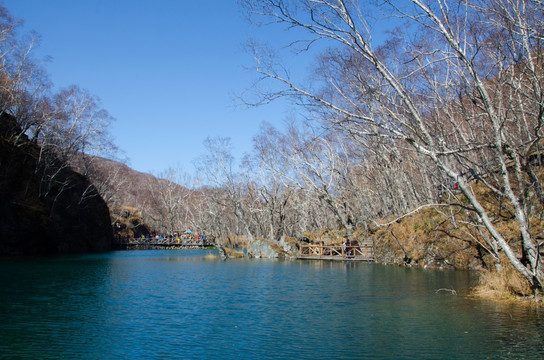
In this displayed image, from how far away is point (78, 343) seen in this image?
909 cm

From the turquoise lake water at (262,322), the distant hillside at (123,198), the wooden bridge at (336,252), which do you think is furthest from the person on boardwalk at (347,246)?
the distant hillside at (123,198)

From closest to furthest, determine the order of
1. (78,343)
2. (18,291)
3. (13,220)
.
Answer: (78,343) < (18,291) < (13,220)

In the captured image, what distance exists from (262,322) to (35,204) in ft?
111

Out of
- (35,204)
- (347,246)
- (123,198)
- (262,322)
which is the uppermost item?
(123,198)

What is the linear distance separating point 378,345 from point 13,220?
34399 mm

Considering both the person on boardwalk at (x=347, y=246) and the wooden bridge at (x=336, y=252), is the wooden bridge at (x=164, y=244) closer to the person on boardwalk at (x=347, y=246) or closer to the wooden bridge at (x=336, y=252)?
the wooden bridge at (x=336, y=252)

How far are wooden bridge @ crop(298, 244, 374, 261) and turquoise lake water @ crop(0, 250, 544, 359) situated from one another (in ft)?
39.8

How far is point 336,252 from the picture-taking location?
3222cm

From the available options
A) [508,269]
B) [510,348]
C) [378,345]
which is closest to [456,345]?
[510,348]

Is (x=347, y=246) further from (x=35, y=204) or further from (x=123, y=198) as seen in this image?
(x=123, y=198)

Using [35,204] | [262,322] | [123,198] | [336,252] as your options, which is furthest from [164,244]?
[262,322]

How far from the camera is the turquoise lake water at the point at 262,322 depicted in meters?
8.45

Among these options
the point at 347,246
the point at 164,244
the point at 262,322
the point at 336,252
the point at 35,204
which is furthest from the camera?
the point at 164,244

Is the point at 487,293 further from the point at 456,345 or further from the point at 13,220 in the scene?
the point at 13,220
